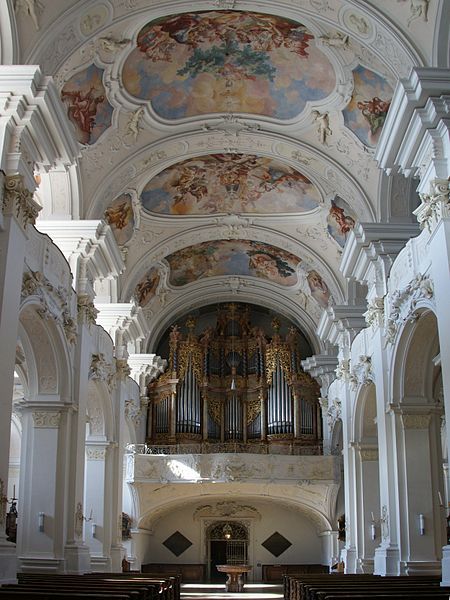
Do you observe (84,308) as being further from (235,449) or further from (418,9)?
(235,449)

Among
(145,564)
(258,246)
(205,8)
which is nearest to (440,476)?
(205,8)

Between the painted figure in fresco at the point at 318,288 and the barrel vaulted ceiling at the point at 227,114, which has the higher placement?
the barrel vaulted ceiling at the point at 227,114

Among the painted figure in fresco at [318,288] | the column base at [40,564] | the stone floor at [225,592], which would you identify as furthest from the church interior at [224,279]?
the stone floor at [225,592]

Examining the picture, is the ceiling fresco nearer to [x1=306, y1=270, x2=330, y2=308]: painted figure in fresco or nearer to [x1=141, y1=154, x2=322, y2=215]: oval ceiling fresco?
[x1=141, y1=154, x2=322, y2=215]: oval ceiling fresco

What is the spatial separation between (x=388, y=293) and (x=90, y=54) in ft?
24.6

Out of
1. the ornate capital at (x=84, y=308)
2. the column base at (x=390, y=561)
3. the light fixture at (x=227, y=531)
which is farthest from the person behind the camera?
the light fixture at (x=227, y=531)

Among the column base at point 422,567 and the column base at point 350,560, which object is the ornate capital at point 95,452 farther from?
the column base at point 422,567

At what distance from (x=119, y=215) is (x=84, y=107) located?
4701 millimetres

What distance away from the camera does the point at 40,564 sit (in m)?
15.4

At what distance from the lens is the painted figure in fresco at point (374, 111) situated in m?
17.0

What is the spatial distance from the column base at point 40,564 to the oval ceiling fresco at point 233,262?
12482mm

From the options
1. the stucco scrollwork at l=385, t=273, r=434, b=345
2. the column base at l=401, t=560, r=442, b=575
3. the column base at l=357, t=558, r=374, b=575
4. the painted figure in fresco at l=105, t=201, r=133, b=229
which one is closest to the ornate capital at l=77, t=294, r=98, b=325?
the painted figure in fresco at l=105, t=201, r=133, b=229

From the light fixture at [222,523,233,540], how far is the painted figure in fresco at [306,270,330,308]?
8.20 metres

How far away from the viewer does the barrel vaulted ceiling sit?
14789mm
